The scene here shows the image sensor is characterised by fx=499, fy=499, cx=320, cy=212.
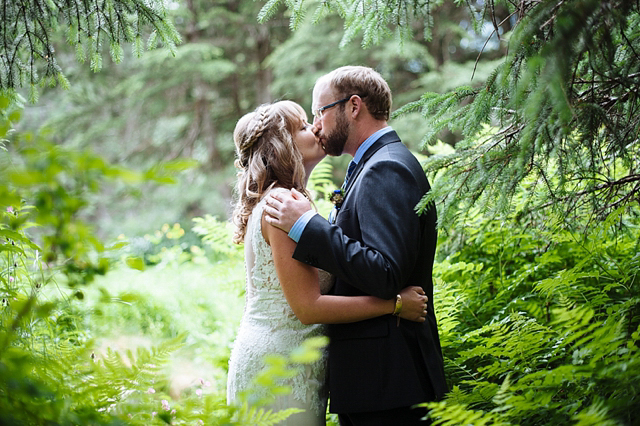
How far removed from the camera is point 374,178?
2.30 metres

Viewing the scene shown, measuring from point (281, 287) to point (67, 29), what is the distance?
5.72 feet

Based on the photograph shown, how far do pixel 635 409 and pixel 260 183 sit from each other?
1818mm

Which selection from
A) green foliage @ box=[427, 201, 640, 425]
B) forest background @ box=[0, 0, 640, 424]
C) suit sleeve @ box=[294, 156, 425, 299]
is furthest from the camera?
suit sleeve @ box=[294, 156, 425, 299]

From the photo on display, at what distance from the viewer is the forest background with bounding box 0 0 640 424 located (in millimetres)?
1245

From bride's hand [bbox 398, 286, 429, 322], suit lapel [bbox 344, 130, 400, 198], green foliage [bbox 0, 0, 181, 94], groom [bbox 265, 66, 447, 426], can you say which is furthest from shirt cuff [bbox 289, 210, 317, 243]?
green foliage [bbox 0, 0, 181, 94]

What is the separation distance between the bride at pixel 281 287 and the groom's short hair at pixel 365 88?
0.27m

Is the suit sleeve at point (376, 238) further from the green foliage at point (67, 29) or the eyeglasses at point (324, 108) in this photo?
the green foliage at point (67, 29)

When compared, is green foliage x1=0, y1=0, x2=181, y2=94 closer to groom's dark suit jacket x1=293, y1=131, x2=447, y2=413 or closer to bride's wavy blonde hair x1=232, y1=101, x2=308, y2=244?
bride's wavy blonde hair x1=232, y1=101, x2=308, y2=244

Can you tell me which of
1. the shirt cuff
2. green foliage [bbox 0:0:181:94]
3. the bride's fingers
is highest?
green foliage [bbox 0:0:181:94]

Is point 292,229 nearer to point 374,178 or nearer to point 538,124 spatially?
point 374,178

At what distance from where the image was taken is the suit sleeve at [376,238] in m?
2.11

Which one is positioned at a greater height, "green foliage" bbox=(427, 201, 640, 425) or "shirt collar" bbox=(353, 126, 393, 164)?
"shirt collar" bbox=(353, 126, 393, 164)

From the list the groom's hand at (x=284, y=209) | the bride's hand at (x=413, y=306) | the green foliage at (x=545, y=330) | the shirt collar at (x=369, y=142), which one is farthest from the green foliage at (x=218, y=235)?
the bride's hand at (x=413, y=306)

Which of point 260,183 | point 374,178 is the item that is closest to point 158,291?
point 260,183
